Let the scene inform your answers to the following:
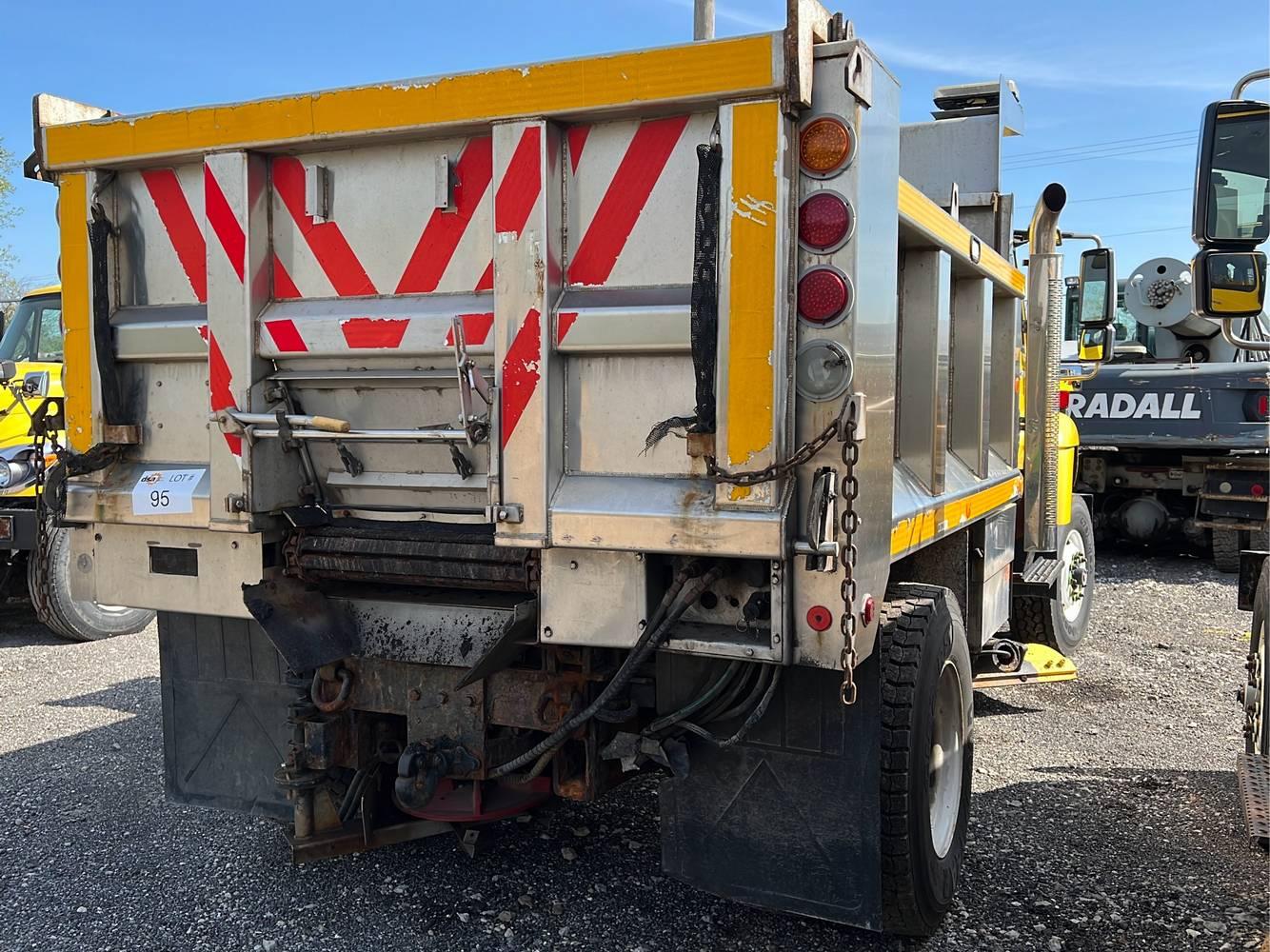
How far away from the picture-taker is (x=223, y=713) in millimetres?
3582

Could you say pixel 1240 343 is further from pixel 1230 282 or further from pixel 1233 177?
pixel 1233 177

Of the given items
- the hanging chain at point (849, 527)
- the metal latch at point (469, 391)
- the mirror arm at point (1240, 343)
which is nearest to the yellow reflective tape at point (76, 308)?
the metal latch at point (469, 391)

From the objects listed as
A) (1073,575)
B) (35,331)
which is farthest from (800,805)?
(35,331)

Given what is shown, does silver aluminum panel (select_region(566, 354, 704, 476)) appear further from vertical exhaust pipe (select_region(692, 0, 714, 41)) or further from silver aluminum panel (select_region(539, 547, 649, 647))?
vertical exhaust pipe (select_region(692, 0, 714, 41))

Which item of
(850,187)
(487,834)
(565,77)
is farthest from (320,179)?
(487,834)

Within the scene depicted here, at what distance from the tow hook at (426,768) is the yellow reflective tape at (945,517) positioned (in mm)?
1309

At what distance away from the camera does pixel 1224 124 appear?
9.78ft

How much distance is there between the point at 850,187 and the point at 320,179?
Result: 1.43 metres

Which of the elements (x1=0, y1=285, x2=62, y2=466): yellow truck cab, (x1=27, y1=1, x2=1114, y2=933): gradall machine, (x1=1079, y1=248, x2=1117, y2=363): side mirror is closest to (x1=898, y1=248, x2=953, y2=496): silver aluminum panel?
(x1=27, y1=1, x2=1114, y2=933): gradall machine

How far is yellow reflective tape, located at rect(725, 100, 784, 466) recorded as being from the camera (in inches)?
96.8

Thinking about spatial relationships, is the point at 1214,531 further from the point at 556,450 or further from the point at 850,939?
the point at 556,450

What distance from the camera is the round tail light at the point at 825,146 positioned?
2.45 m

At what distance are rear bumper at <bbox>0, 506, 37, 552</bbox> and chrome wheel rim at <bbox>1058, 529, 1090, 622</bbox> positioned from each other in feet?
20.7

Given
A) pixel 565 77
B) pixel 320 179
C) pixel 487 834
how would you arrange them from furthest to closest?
pixel 487 834, pixel 320 179, pixel 565 77
